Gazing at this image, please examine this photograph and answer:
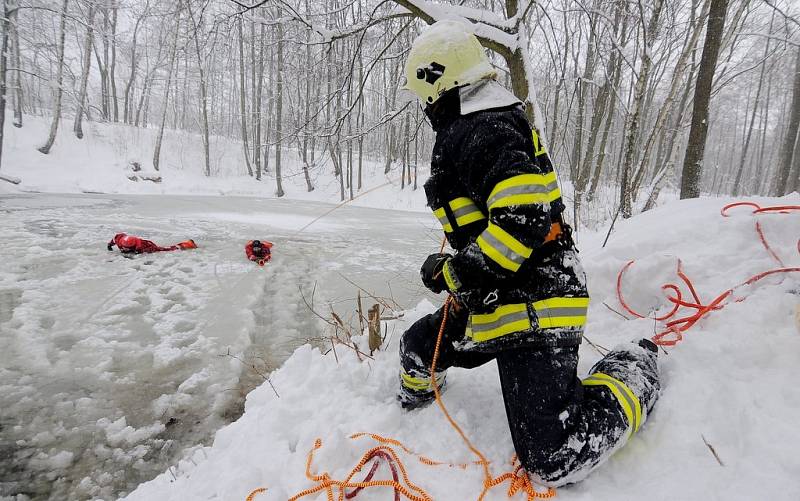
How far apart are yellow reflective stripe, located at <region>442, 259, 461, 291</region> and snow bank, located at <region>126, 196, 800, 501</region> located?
0.68 m

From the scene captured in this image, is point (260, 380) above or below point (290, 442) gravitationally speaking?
below

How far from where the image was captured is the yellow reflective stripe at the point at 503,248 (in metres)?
1.38

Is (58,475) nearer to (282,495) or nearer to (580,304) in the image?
(282,495)

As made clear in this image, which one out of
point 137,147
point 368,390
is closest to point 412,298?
point 368,390

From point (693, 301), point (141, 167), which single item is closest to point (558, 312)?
point (693, 301)

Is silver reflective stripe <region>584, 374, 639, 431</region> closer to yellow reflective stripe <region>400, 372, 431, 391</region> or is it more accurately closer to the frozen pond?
yellow reflective stripe <region>400, 372, 431, 391</region>

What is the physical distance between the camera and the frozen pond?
242 cm

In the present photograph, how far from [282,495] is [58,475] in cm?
159

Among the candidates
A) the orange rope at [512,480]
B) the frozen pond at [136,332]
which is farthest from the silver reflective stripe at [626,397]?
the frozen pond at [136,332]

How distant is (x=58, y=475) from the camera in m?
2.22

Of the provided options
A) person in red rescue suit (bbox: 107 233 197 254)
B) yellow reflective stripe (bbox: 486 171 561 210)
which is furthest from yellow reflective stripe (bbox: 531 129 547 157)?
person in red rescue suit (bbox: 107 233 197 254)

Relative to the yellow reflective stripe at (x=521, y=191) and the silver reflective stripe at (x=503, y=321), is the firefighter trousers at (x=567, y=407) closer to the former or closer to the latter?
the silver reflective stripe at (x=503, y=321)

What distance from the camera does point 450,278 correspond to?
1553 millimetres

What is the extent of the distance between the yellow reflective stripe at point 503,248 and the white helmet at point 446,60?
595 mm
